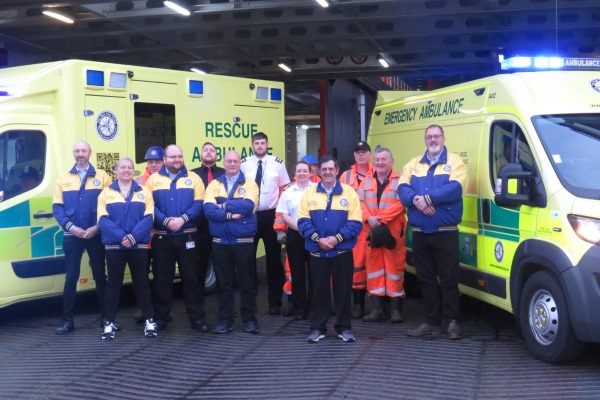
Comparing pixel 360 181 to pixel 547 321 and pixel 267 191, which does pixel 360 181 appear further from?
pixel 547 321

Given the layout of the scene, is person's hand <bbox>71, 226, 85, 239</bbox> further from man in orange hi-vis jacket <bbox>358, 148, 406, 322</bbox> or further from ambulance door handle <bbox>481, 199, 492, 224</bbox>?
ambulance door handle <bbox>481, 199, 492, 224</bbox>

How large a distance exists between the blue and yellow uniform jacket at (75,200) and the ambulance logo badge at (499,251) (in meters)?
3.69

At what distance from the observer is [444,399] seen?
17.4 feet

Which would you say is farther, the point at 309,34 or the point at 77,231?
the point at 309,34

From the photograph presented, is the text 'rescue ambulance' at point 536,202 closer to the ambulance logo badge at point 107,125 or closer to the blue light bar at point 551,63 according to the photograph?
the blue light bar at point 551,63

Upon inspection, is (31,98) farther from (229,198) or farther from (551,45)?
(551,45)

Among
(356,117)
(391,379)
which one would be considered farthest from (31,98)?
(356,117)

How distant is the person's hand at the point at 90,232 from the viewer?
7.26 metres

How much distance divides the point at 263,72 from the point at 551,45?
278 inches

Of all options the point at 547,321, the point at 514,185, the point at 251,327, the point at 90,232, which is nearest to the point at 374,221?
the point at 251,327

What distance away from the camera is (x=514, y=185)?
6.14 metres

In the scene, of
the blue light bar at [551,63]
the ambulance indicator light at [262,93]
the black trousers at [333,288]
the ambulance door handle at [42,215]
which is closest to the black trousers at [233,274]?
the black trousers at [333,288]

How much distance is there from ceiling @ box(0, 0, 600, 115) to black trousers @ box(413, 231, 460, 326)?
22.2 feet

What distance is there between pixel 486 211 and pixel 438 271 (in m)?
0.67
